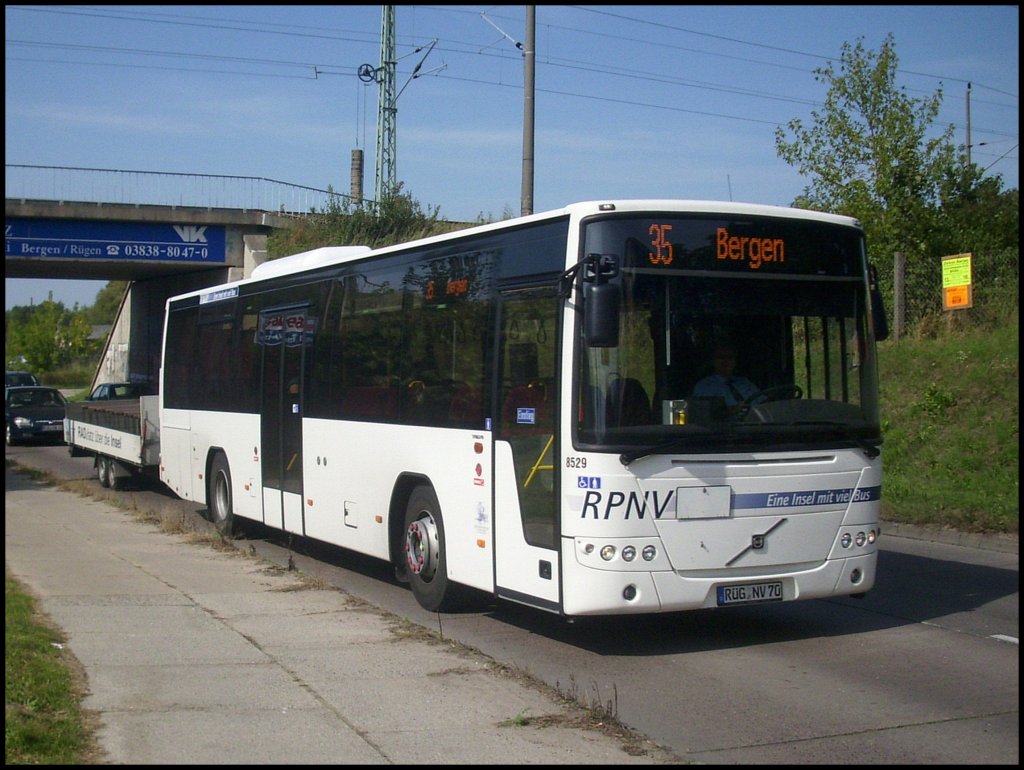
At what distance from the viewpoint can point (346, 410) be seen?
39.0 ft

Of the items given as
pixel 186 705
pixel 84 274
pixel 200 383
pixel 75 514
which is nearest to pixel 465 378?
pixel 186 705

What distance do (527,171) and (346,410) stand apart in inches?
379

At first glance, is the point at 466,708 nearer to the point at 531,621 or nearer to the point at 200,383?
the point at 531,621

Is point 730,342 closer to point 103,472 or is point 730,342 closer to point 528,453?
point 528,453

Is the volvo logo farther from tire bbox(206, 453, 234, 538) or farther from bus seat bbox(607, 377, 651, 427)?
tire bbox(206, 453, 234, 538)

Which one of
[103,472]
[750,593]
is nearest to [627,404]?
[750,593]

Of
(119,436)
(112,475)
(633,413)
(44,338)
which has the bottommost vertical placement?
(112,475)

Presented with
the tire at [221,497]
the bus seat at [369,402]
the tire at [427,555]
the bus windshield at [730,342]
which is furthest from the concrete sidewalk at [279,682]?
the tire at [221,497]

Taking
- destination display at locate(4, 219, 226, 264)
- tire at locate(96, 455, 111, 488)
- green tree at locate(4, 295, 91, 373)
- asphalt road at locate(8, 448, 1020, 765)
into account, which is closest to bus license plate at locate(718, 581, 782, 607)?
asphalt road at locate(8, 448, 1020, 765)

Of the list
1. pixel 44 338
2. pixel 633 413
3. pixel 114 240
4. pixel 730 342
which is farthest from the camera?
pixel 44 338

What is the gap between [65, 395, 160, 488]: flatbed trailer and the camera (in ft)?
67.3

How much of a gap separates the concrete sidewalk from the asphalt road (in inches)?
16.1

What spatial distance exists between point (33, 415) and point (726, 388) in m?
33.0

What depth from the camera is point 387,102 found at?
43.2 m
